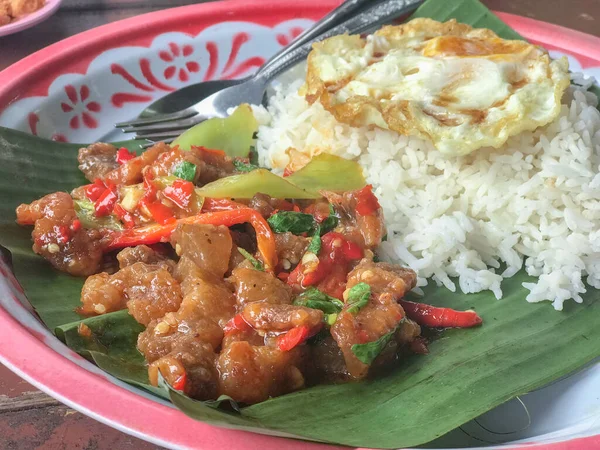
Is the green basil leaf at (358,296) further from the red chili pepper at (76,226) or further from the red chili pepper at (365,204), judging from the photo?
the red chili pepper at (76,226)

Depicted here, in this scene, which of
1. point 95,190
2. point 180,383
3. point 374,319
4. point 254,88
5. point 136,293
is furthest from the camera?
point 254,88

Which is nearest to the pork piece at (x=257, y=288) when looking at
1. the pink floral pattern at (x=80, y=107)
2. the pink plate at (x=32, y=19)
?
the pink floral pattern at (x=80, y=107)

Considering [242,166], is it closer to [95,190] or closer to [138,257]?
[95,190]

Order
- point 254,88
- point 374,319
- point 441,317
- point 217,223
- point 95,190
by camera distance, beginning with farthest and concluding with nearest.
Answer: point 254,88
point 95,190
point 217,223
point 441,317
point 374,319

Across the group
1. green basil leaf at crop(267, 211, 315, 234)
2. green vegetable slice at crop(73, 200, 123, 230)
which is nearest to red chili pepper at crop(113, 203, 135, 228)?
green vegetable slice at crop(73, 200, 123, 230)

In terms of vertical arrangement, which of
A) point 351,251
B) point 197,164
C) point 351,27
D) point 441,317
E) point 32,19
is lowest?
point 441,317

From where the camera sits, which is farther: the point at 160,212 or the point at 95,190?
the point at 95,190

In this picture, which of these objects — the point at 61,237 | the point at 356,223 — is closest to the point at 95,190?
the point at 61,237

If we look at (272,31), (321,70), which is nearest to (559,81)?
(321,70)

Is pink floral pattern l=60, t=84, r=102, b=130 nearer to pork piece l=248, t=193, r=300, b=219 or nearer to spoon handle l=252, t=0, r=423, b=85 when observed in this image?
spoon handle l=252, t=0, r=423, b=85
